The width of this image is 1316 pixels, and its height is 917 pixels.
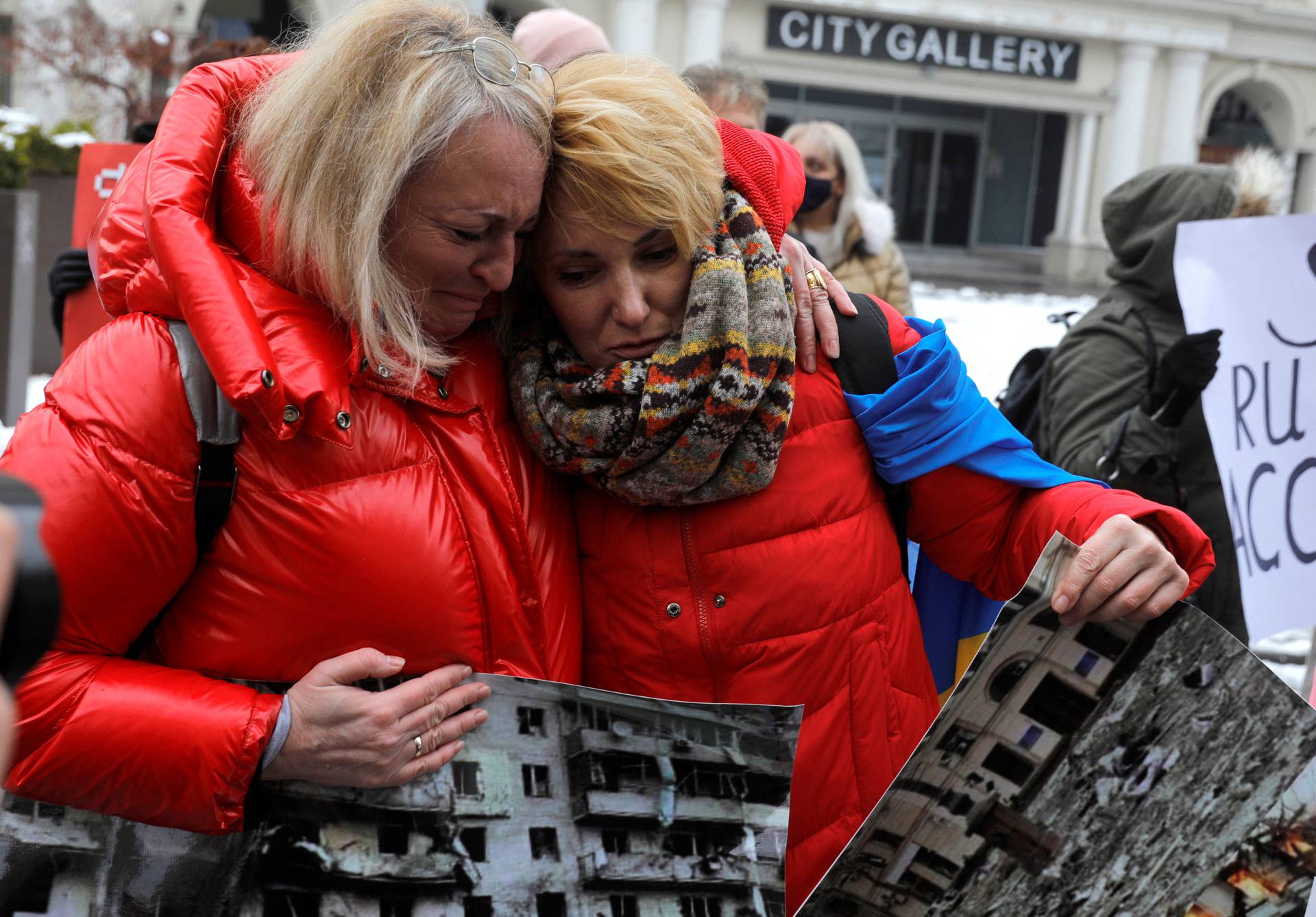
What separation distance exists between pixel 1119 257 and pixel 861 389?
1.83 meters

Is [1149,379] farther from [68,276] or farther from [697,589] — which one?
[68,276]

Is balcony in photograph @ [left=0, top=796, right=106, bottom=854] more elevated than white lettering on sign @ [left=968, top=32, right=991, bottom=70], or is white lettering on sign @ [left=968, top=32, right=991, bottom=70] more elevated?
white lettering on sign @ [left=968, top=32, right=991, bottom=70]

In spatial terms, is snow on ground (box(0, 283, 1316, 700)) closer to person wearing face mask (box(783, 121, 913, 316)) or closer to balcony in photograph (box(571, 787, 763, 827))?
person wearing face mask (box(783, 121, 913, 316))

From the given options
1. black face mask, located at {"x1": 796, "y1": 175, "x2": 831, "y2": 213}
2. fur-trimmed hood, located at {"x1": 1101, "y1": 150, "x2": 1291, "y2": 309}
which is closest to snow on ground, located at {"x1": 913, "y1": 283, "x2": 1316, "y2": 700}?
black face mask, located at {"x1": 796, "y1": 175, "x2": 831, "y2": 213}

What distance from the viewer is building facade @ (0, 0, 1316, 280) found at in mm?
18938

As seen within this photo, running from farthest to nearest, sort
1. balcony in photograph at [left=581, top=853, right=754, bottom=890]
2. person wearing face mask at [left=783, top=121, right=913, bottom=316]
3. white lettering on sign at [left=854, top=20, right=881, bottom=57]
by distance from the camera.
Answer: white lettering on sign at [left=854, top=20, right=881, bottom=57] < person wearing face mask at [left=783, top=121, right=913, bottom=316] < balcony in photograph at [left=581, top=853, right=754, bottom=890]

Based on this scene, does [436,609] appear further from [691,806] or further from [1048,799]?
[1048,799]

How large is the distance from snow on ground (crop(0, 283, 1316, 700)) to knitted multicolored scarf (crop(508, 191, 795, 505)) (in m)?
3.92

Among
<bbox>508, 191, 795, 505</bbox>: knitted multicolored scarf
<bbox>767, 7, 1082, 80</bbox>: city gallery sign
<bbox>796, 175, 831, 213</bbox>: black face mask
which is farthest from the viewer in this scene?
<bbox>767, 7, 1082, 80</bbox>: city gallery sign

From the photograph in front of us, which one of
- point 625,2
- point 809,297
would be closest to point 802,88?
point 625,2

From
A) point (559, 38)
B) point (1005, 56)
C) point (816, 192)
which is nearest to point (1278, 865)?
point (816, 192)

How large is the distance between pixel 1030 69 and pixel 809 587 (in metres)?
21.0

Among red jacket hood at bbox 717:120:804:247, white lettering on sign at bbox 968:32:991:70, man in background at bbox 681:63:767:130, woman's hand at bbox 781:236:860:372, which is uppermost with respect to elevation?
white lettering on sign at bbox 968:32:991:70

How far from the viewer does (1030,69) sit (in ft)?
67.2
